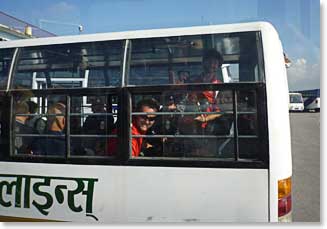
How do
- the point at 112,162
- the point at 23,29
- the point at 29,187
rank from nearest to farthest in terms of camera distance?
the point at 112,162 < the point at 29,187 < the point at 23,29

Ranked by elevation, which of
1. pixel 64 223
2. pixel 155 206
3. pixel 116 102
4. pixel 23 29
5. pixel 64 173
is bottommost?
pixel 64 223

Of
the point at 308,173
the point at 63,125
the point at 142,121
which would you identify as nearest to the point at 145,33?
the point at 142,121

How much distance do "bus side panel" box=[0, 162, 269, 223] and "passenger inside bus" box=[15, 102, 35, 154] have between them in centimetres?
12

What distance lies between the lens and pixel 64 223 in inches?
84.7

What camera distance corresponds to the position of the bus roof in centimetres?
197

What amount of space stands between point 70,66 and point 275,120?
59.4 inches

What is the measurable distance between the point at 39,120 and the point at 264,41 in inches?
67.0

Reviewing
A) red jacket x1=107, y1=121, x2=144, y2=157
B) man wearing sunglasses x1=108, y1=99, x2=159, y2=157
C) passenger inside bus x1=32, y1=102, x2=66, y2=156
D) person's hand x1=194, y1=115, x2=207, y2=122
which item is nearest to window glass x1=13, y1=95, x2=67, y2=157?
passenger inside bus x1=32, y1=102, x2=66, y2=156

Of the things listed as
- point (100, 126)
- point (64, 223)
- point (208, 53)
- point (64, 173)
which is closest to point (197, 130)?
point (208, 53)

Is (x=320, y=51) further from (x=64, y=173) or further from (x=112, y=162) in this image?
(x=64, y=173)

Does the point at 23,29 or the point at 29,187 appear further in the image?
the point at 23,29

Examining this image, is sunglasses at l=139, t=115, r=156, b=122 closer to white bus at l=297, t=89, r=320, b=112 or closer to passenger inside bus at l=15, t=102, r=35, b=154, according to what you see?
passenger inside bus at l=15, t=102, r=35, b=154

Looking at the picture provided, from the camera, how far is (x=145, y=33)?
2.09m

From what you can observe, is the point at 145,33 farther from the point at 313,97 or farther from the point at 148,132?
the point at 313,97
